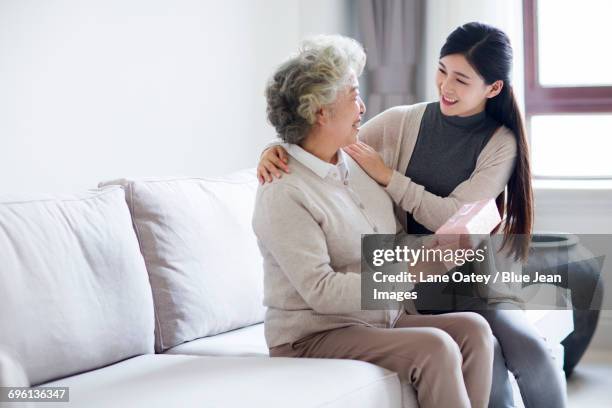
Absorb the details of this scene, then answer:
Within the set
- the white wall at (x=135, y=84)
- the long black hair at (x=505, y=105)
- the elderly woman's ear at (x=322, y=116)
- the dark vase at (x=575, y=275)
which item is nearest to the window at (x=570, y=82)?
the dark vase at (x=575, y=275)

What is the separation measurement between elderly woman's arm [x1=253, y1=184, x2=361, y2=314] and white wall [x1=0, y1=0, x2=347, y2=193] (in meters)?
0.81

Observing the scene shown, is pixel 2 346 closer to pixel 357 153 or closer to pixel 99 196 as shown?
pixel 99 196

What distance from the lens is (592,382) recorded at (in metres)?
3.36

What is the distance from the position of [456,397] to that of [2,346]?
968 millimetres

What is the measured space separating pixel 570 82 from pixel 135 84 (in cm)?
202

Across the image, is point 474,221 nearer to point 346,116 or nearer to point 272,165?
point 346,116

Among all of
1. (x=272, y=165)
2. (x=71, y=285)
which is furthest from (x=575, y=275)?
(x=71, y=285)

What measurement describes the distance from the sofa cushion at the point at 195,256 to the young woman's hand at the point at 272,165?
0.38 m

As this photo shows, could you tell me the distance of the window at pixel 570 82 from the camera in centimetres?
393

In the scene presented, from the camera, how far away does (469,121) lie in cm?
239

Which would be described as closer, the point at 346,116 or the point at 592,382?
the point at 346,116

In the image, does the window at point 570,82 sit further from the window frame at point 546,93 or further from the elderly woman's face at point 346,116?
the elderly woman's face at point 346,116

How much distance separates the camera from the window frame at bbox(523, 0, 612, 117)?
391 cm

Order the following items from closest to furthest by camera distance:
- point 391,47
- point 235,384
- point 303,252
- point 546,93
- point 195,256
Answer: point 235,384 → point 303,252 → point 195,256 → point 391,47 → point 546,93
